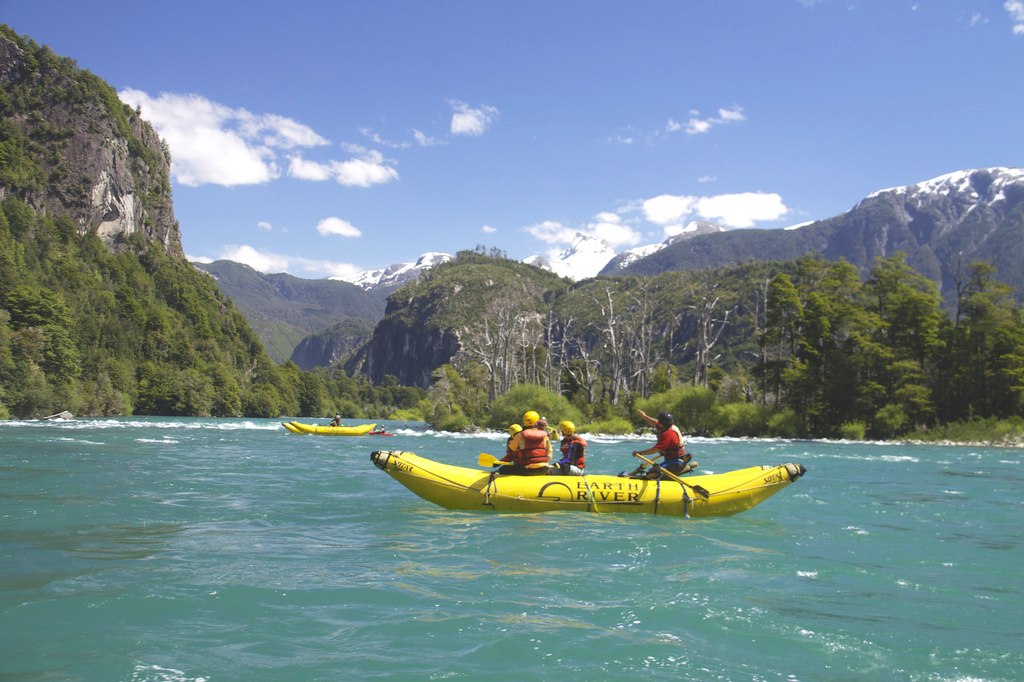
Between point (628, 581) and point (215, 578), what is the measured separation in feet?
15.3

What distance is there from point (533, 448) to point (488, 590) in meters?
4.99

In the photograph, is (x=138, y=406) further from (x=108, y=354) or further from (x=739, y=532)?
(x=739, y=532)

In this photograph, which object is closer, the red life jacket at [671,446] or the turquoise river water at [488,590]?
the turquoise river water at [488,590]

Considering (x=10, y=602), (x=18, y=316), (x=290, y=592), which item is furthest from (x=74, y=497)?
(x=18, y=316)

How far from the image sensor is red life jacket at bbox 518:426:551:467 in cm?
1175

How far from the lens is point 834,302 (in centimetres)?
4103

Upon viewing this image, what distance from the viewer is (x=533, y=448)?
11805mm

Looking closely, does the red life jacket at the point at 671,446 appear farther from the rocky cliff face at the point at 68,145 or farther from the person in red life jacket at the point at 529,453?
the rocky cliff face at the point at 68,145

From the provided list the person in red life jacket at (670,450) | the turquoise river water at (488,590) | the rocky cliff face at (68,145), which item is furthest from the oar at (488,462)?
the rocky cliff face at (68,145)

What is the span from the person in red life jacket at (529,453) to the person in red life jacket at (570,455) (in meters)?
0.37

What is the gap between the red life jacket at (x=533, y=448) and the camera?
11.8 m

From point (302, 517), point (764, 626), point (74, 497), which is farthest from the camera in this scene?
point (74, 497)

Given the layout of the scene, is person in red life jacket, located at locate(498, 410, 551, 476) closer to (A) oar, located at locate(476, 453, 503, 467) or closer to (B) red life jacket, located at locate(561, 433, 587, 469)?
(A) oar, located at locate(476, 453, 503, 467)

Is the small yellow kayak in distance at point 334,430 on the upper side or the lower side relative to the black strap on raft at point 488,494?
lower
